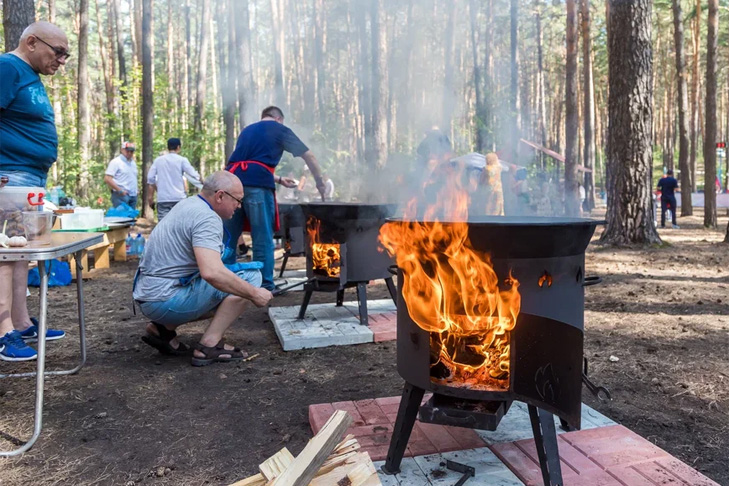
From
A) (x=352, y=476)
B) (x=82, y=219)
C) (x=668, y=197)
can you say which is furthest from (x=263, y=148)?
(x=668, y=197)

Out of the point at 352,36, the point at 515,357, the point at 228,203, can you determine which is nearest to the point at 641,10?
the point at 228,203

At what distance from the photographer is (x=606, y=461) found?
2.39m

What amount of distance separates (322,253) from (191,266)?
1383 mm

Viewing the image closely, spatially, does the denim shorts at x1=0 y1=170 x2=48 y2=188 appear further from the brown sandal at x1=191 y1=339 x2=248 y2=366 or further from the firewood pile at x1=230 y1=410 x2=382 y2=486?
the firewood pile at x1=230 y1=410 x2=382 y2=486

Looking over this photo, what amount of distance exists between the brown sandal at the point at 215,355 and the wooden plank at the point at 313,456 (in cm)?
229

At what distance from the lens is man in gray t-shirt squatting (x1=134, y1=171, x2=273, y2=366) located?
12.0 feet

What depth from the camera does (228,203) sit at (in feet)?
12.7

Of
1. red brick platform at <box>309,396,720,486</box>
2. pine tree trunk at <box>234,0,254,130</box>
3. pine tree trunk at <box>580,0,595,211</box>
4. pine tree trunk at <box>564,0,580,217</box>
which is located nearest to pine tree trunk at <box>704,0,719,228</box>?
pine tree trunk at <box>564,0,580,217</box>

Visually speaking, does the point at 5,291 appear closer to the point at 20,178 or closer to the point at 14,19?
the point at 20,178

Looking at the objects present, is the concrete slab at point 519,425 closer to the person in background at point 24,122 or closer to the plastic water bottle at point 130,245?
the person in background at point 24,122

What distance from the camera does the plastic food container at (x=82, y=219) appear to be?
20.3 ft

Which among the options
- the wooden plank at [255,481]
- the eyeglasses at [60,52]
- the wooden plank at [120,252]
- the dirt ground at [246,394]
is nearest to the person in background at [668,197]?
the dirt ground at [246,394]

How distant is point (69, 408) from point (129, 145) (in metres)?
7.00

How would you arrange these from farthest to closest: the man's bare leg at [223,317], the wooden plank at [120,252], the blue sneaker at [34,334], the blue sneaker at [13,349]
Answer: the wooden plank at [120,252] → the blue sneaker at [34,334] → the man's bare leg at [223,317] → the blue sneaker at [13,349]
